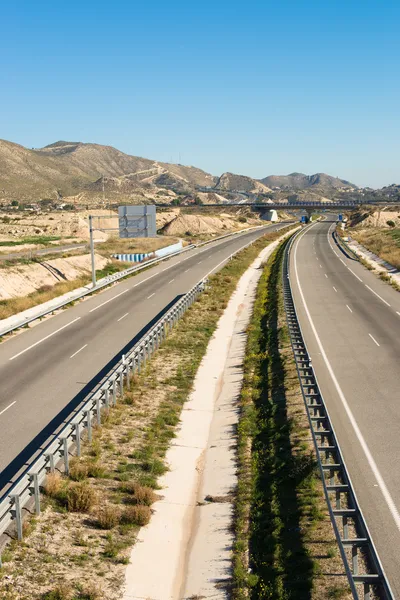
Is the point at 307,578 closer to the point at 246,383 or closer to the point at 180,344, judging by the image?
the point at 246,383

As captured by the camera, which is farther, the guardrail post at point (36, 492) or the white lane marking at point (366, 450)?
the guardrail post at point (36, 492)

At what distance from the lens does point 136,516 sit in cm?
1345

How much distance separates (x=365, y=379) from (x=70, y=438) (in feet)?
38.7

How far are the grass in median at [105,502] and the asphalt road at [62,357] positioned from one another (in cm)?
180

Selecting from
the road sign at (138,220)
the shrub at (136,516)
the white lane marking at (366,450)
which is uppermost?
the road sign at (138,220)

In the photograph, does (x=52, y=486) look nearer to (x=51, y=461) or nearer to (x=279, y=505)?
(x=51, y=461)

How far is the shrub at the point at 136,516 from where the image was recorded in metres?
13.4

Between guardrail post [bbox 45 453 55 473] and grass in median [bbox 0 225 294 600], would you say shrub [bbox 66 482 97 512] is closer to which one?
grass in median [bbox 0 225 294 600]

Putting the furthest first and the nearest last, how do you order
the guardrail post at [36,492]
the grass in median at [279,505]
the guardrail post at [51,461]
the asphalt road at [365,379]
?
the guardrail post at [51,461]
the guardrail post at [36,492]
the asphalt road at [365,379]
the grass in median at [279,505]

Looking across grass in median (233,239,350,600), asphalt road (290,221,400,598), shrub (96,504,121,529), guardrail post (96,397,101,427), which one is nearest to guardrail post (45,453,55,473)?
shrub (96,504,121,529)

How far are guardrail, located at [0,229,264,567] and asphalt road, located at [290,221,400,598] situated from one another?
742 centimetres

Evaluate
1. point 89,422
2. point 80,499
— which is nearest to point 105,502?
point 80,499

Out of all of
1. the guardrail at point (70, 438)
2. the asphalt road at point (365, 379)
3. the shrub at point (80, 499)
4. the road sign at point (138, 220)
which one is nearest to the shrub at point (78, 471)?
the guardrail at point (70, 438)

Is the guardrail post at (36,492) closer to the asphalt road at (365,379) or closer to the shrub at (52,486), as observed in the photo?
the shrub at (52,486)
